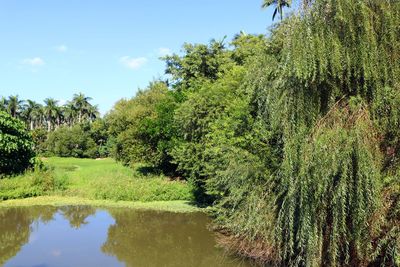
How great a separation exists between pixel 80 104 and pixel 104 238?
7026cm

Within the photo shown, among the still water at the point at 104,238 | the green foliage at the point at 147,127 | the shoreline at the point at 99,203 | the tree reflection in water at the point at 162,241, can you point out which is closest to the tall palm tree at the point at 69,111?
the green foliage at the point at 147,127

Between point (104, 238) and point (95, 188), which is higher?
point (95, 188)

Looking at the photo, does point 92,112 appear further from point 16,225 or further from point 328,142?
point 328,142

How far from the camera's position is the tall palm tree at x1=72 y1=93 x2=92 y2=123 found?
8188cm

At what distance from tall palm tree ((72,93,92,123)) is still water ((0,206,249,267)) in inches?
2492

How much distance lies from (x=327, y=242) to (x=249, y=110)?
708cm

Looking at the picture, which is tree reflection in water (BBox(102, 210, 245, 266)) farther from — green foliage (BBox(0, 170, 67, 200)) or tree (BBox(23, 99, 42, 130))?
tree (BBox(23, 99, 42, 130))

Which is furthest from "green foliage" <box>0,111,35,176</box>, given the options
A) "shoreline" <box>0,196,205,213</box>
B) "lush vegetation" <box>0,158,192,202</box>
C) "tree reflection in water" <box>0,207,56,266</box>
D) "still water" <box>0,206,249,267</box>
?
"tree reflection in water" <box>0,207,56,266</box>

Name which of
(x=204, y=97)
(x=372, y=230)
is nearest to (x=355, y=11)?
(x=372, y=230)

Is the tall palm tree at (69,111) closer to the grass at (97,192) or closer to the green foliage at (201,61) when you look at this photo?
the green foliage at (201,61)

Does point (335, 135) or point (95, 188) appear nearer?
point (335, 135)

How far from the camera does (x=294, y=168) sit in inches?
328

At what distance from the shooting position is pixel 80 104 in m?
82.6

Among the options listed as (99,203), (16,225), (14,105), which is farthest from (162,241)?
(14,105)
